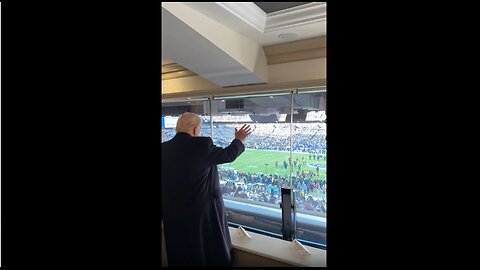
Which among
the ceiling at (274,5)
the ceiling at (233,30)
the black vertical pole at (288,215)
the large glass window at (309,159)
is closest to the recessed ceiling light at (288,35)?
the ceiling at (233,30)

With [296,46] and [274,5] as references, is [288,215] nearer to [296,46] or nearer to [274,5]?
[296,46]

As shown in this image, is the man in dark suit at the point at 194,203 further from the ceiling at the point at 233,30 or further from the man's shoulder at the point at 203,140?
the ceiling at the point at 233,30

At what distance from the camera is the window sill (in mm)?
528

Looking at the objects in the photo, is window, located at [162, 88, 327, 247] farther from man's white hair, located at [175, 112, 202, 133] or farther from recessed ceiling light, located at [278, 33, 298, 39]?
recessed ceiling light, located at [278, 33, 298, 39]

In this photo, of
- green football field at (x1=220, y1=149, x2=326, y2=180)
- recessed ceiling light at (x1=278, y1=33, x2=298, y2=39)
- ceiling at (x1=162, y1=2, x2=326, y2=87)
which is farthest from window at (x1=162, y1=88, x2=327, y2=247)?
recessed ceiling light at (x1=278, y1=33, x2=298, y2=39)

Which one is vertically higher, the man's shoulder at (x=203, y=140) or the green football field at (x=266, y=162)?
the man's shoulder at (x=203, y=140)

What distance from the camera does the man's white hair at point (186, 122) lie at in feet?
2.13

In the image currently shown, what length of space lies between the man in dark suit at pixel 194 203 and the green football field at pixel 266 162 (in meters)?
0.07

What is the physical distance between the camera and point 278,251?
0.65 m

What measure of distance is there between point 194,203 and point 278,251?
0.87ft

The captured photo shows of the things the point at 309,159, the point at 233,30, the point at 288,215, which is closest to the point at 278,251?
the point at 288,215
